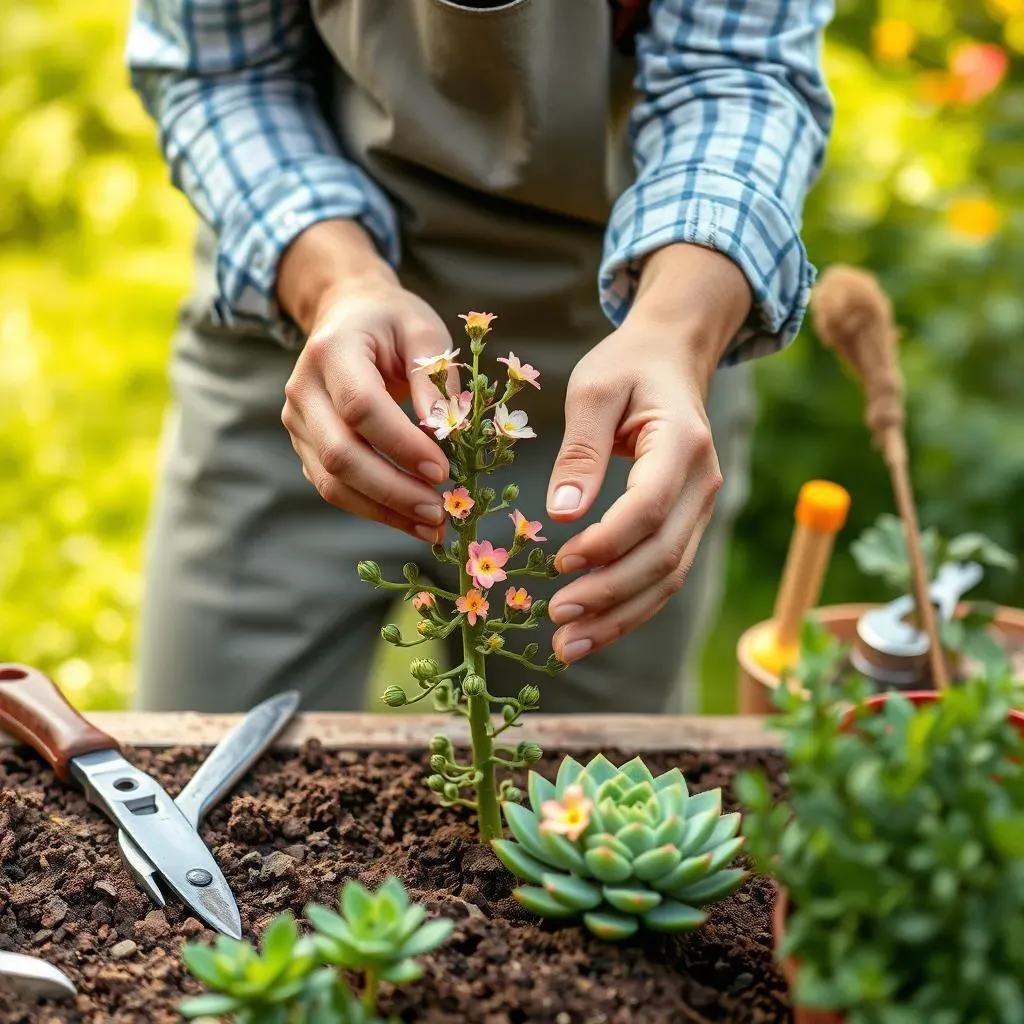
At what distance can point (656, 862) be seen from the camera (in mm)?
811

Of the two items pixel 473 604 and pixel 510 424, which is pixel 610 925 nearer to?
pixel 473 604

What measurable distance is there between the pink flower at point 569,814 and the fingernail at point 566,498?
0.64 feet

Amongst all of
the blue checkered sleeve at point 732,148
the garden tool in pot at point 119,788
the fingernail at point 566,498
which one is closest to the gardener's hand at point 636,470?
the fingernail at point 566,498

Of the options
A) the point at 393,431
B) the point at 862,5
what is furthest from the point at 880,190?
the point at 393,431

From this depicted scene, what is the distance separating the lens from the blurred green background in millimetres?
2643

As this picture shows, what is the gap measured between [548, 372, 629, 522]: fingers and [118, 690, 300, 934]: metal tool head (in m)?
0.37

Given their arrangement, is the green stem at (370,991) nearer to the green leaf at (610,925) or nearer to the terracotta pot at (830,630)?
the green leaf at (610,925)

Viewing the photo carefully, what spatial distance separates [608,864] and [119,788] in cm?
43

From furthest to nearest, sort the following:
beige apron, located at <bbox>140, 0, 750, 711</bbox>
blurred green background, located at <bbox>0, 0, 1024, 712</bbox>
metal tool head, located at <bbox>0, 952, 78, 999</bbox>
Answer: blurred green background, located at <bbox>0, 0, 1024, 712</bbox> → beige apron, located at <bbox>140, 0, 750, 711</bbox> → metal tool head, located at <bbox>0, 952, 78, 999</bbox>

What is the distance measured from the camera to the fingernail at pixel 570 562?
0.92 m

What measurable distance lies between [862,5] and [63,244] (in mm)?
2152

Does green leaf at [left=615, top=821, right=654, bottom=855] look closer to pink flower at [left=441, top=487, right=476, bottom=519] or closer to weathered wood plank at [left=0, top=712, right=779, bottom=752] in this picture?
pink flower at [left=441, top=487, right=476, bottom=519]

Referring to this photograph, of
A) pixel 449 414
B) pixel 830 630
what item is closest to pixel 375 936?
pixel 449 414

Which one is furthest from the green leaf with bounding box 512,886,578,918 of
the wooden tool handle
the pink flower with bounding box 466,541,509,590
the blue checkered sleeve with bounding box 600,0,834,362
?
the blue checkered sleeve with bounding box 600,0,834,362
